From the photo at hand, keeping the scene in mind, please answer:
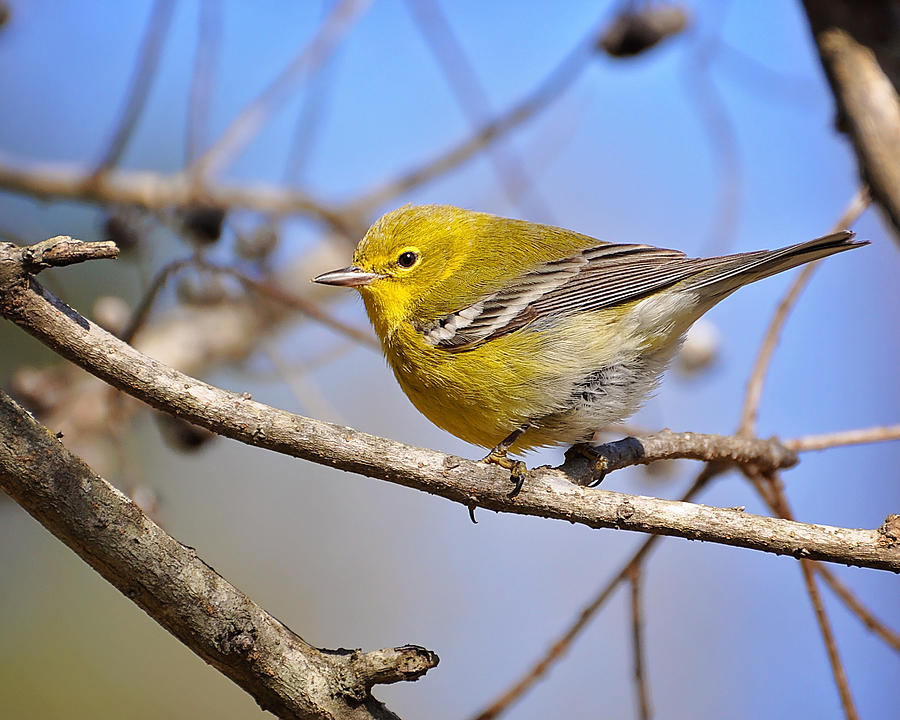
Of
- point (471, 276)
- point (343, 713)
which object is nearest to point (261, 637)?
point (343, 713)

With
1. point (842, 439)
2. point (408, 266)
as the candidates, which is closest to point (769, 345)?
point (842, 439)

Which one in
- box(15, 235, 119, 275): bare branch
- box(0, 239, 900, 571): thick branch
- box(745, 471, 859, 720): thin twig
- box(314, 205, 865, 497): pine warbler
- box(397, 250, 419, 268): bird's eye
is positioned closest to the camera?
box(15, 235, 119, 275): bare branch

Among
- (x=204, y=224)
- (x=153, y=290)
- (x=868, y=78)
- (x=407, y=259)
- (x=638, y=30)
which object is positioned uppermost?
(x=638, y=30)

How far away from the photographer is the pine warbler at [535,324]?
9.33ft

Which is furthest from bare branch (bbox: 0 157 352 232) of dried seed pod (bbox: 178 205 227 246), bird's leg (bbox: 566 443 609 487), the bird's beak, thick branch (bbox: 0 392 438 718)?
thick branch (bbox: 0 392 438 718)

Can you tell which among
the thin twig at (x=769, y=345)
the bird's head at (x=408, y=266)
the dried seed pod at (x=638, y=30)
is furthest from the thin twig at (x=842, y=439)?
the dried seed pod at (x=638, y=30)

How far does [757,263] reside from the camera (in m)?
2.57

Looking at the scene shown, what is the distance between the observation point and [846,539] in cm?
177

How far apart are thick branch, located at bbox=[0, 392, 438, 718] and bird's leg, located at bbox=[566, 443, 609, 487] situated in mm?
1173

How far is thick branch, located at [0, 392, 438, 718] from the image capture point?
5.04 feet

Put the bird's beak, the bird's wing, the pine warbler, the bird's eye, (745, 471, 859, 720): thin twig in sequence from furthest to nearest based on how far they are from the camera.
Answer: the bird's eye, the bird's beak, the bird's wing, the pine warbler, (745, 471, 859, 720): thin twig

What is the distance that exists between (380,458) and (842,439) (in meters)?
1.58

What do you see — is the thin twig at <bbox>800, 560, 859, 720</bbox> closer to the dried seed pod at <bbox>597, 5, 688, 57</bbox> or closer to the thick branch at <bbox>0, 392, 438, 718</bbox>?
the thick branch at <bbox>0, 392, 438, 718</bbox>

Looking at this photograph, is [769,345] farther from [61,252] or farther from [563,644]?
[61,252]
